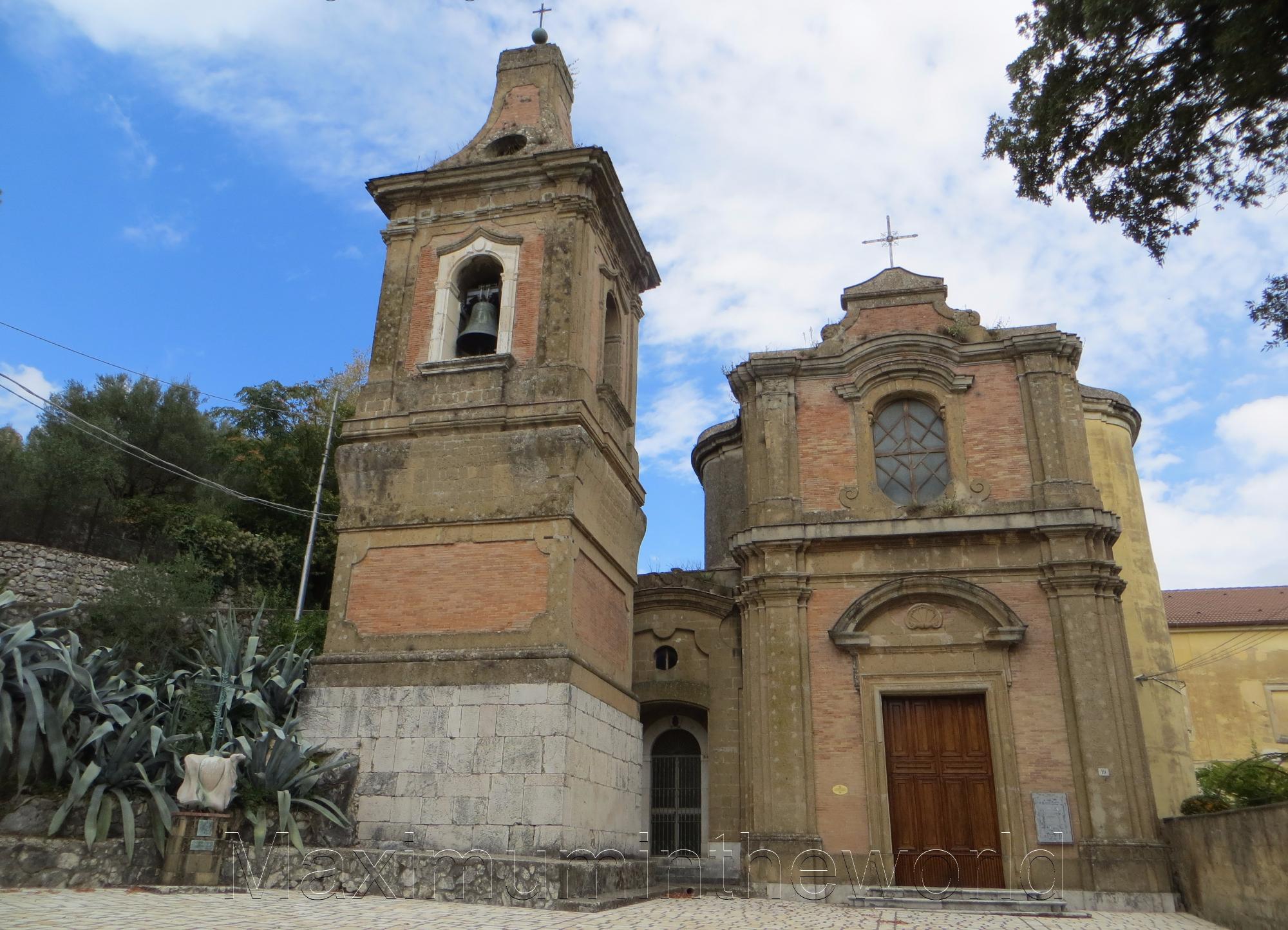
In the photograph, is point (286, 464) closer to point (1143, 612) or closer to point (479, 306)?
point (479, 306)

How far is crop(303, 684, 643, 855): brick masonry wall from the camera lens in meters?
11.2

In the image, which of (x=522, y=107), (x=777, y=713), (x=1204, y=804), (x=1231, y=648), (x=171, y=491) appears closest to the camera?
(x=1204, y=804)

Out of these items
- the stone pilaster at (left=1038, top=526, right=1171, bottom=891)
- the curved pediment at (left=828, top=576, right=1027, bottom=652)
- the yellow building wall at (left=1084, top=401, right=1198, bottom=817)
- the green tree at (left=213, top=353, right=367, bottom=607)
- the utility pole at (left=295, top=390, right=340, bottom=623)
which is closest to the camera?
the stone pilaster at (left=1038, top=526, right=1171, bottom=891)

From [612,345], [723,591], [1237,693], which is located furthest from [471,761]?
[1237,693]

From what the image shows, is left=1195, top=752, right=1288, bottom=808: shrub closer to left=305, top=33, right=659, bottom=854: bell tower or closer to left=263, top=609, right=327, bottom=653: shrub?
left=305, top=33, right=659, bottom=854: bell tower

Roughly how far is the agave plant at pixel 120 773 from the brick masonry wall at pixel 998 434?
40.3 feet

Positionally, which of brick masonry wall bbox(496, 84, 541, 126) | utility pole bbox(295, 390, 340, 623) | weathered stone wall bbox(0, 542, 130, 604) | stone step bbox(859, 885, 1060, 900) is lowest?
stone step bbox(859, 885, 1060, 900)

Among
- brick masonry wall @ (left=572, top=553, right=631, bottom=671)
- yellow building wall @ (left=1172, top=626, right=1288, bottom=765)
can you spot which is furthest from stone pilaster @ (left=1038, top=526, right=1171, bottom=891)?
yellow building wall @ (left=1172, top=626, right=1288, bottom=765)

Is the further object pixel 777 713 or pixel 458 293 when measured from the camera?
pixel 458 293

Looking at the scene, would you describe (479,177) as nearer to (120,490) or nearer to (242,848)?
(242,848)

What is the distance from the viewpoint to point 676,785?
52.9 feet

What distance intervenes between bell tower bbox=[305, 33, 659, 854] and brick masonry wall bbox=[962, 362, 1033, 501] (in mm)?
5687

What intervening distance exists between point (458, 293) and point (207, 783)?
8192 millimetres

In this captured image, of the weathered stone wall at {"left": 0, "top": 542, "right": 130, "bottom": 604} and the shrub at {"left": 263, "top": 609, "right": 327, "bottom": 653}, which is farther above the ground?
the weathered stone wall at {"left": 0, "top": 542, "right": 130, "bottom": 604}
